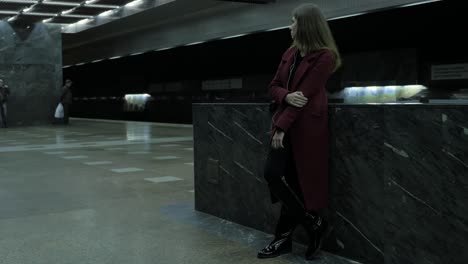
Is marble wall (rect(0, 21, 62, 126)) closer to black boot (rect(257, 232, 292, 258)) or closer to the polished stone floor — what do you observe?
the polished stone floor

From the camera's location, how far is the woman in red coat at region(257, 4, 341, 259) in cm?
378

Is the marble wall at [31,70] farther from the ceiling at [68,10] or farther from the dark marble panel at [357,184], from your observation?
the dark marble panel at [357,184]

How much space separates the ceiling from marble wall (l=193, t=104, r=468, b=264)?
16.9 metres

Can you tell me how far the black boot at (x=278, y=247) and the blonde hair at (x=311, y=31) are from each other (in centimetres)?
141

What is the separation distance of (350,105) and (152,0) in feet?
61.3

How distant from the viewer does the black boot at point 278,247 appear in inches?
161

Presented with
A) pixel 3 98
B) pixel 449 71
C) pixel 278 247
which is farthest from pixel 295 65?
pixel 3 98

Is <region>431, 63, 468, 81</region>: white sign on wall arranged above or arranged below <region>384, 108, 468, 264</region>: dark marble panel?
above

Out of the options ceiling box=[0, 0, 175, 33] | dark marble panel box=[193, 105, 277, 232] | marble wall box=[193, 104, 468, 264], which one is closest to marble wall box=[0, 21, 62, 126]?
ceiling box=[0, 0, 175, 33]

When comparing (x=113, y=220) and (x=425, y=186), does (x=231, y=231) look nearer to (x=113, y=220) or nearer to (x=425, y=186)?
(x=113, y=220)

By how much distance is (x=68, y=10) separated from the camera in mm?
23109

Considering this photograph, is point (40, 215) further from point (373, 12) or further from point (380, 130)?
point (373, 12)

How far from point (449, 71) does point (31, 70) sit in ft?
62.8

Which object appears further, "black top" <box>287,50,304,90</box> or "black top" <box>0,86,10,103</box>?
"black top" <box>0,86,10,103</box>
